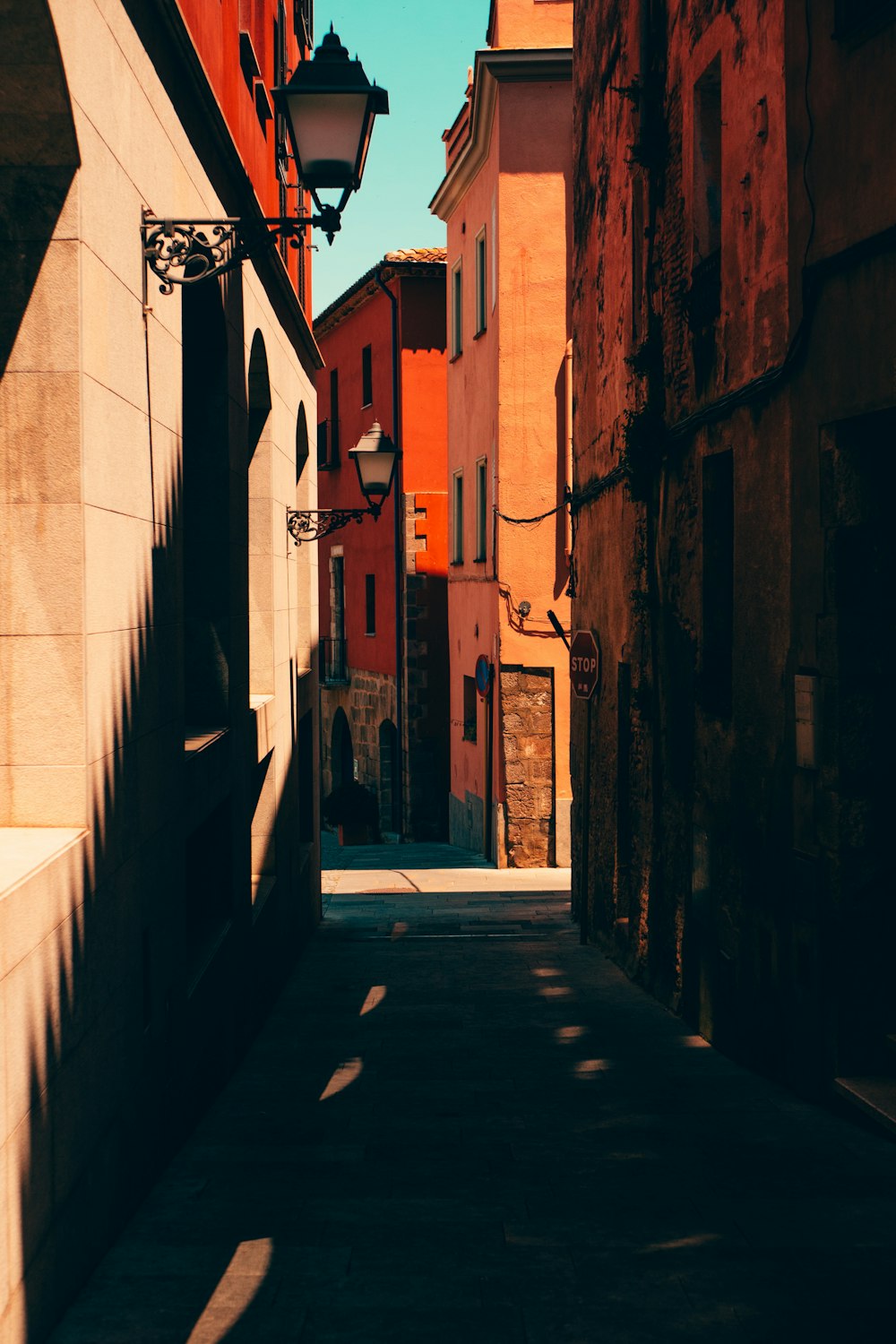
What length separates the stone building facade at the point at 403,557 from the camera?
26.8 m

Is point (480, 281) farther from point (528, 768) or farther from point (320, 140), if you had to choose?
point (320, 140)

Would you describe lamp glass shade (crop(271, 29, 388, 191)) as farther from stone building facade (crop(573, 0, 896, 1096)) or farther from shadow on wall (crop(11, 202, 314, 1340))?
stone building facade (crop(573, 0, 896, 1096))

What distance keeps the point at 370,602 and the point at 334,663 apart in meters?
3.38

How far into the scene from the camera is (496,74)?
2033 cm

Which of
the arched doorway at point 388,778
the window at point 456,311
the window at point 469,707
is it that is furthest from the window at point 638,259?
the arched doorway at point 388,778

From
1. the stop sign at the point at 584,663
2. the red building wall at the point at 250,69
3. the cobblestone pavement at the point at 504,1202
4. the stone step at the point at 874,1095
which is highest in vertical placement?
the red building wall at the point at 250,69

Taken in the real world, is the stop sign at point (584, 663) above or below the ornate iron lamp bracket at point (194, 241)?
below

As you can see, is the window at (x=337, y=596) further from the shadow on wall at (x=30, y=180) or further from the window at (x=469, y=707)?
the shadow on wall at (x=30, y=180)

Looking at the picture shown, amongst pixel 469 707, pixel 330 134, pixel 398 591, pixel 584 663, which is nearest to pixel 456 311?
pixel 398 591

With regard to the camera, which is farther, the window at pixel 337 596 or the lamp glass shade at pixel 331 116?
the window at pixel 337 596

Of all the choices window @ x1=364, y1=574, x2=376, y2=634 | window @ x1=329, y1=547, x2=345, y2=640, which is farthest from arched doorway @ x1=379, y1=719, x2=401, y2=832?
window @ x1=329, y1=547, x2=345, y2=640

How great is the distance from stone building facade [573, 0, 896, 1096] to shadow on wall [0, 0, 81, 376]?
3182mm

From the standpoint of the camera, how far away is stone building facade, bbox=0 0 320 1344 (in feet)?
14.1

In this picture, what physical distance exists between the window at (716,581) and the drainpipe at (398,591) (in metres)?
18.4
